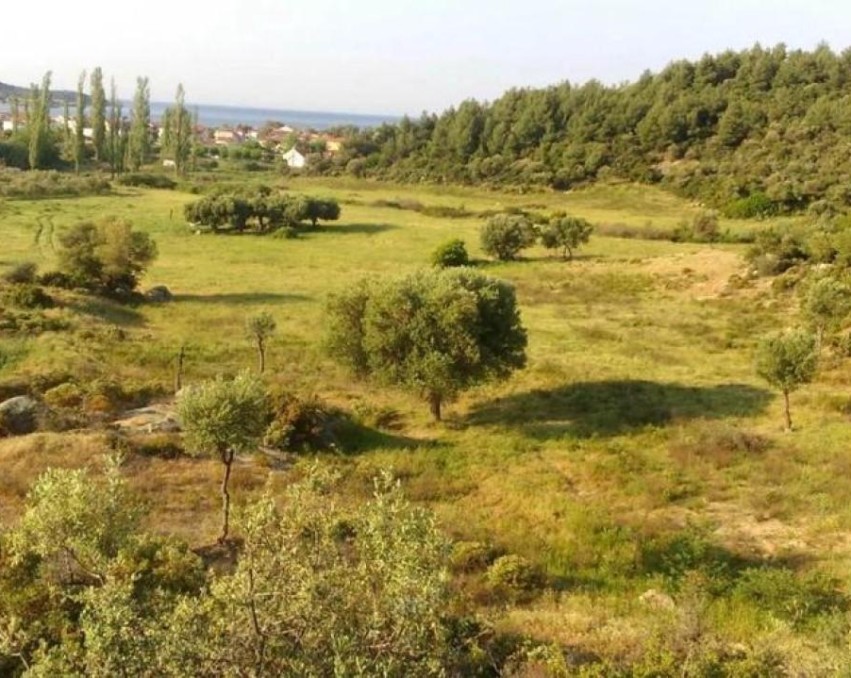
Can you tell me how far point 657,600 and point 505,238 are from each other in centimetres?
4906

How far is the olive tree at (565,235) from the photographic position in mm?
66500

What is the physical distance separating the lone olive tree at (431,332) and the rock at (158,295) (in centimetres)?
1831

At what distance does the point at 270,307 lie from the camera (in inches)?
1865

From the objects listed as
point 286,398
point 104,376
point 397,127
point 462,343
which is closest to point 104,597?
point 286,398

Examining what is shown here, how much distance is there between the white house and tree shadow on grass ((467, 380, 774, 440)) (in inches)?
5119

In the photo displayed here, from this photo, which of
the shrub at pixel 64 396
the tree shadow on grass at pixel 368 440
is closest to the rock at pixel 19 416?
the shrub at pixel 64 396

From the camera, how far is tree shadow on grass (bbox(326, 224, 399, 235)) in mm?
77625

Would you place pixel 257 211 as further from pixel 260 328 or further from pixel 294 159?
pixel 294 159

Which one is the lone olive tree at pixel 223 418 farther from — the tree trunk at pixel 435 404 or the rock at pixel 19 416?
the tree trunk at pixel 435 404

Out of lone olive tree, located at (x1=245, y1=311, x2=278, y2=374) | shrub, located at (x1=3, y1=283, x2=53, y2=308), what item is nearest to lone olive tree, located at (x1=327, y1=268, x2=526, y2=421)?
lone olive tree, located at (x1=245, y1=311, x2=278, y2=374)

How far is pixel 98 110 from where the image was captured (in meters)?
121

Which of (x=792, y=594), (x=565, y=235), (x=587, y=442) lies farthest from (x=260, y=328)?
(x=565, y=235)

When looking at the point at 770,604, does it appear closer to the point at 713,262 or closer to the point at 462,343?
the point at 462,343

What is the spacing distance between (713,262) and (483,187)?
6475 cm
